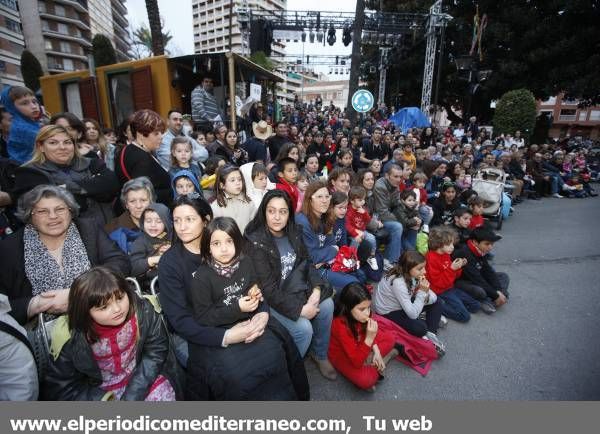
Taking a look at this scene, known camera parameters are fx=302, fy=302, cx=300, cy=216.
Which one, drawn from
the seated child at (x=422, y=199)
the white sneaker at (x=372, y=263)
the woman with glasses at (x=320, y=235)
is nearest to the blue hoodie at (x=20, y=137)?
the woman with glasses at (x=320, y=235)

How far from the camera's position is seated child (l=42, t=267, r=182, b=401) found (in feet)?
5.44

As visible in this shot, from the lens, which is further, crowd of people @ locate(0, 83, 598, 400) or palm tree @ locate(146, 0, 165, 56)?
palm tree @ locate(146, 0, 165, 56)

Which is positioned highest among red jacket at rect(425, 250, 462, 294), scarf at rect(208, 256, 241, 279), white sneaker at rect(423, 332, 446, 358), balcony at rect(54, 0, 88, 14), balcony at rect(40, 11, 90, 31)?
Result: balcony at rect(54, 0, 88, 14)

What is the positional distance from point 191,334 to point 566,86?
2187 cm

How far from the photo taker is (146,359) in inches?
73.2

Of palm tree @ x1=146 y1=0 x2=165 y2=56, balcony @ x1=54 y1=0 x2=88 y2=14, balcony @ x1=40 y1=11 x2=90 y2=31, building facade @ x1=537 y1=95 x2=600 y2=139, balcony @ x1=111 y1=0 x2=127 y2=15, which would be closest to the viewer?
palm tree @ x1=146 y1=0 x2=165 y2=56

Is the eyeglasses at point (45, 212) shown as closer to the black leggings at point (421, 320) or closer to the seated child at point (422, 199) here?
the black leggings at point (421, 320)

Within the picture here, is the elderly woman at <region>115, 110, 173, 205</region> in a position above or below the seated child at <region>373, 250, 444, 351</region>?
above

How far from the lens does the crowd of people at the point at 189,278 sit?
1759mm

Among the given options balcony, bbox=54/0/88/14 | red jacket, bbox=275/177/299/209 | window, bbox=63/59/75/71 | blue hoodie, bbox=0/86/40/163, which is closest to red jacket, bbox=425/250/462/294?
red jacket, bbox=275/177/299/209

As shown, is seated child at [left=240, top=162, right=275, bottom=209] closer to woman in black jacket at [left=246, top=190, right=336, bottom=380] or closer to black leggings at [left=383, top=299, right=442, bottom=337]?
woman in black jacket at [left=246, top=190, right=336, bottom=380]

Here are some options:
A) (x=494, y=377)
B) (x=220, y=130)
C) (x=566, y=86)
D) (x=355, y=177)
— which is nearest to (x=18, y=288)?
(x=494, y=377)

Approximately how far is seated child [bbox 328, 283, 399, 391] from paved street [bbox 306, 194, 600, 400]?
0.49 ft

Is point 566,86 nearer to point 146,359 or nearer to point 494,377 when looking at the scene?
point 494,377
